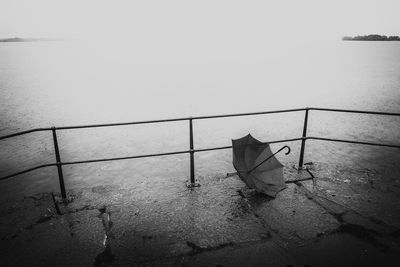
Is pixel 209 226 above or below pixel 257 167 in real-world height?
below

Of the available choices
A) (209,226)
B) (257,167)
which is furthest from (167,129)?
(209,226)

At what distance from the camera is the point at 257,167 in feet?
13.7

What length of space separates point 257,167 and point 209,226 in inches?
44.9

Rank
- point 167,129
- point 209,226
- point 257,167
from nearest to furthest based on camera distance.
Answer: point 209,226 → point 257,167 → point 167,129

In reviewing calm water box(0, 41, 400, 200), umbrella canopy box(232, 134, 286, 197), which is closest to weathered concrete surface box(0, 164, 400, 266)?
umbrella canopy box(232, 134, 286, 197)

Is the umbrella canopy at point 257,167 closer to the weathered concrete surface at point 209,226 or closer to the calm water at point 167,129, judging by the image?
the weathered concrete surface at point 209,226

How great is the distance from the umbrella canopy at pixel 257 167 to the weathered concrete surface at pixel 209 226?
220 millimetres

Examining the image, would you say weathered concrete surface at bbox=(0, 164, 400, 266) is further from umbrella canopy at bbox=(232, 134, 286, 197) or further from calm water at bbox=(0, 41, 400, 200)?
calm water at bbox=(0, 41, 400, 200)

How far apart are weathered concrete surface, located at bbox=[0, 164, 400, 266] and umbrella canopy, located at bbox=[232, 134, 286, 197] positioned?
220mm

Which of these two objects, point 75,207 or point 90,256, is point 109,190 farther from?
point 90,256

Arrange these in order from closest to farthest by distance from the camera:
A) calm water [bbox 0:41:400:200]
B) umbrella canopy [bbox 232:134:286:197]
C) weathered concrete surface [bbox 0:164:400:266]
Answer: weathered concrete surface [bbox 0:164:400:266]
umbrella canopy [bbox 232:134:286:197]
calm water [bbox 0:41:400:200]

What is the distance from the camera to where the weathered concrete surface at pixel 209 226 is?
3.09 m

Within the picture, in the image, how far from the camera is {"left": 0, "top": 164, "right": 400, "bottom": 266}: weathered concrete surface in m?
3.09

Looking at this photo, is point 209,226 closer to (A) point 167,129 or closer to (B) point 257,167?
(B) point 257,167
